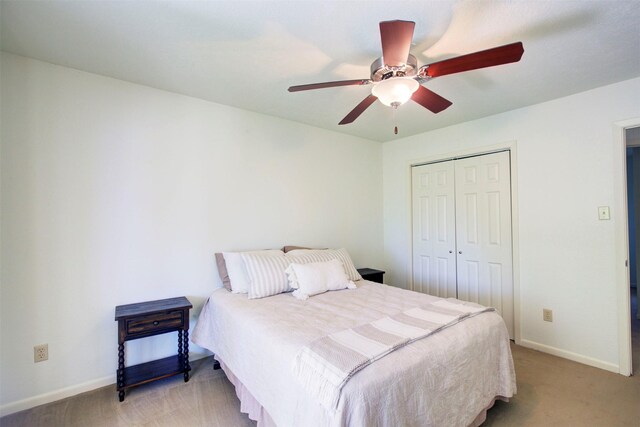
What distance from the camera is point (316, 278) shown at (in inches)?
100

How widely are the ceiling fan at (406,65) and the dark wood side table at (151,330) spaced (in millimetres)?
1878

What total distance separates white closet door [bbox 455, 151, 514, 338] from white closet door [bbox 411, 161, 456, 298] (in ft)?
0.33

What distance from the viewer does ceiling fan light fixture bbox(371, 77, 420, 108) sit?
1.66 meters

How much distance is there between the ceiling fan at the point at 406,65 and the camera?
1348mm

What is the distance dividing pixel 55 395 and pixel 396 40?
3.11 metres

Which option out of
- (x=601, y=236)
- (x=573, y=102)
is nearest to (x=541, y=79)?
(x=573, y=102)

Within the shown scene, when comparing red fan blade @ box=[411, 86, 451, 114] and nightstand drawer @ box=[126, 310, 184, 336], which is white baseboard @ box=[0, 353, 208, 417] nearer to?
nightstand drawer @ box=[126, 310, 184, 336]

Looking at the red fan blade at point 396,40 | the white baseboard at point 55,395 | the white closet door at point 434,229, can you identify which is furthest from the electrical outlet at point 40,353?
the white closet door at point 434,229

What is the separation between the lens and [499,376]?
1878 mm

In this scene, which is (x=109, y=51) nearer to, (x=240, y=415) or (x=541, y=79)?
(x=240, y=415)

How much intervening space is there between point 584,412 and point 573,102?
246 cm

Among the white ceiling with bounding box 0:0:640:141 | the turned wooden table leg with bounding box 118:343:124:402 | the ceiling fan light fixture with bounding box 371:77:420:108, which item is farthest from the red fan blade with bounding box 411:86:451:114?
the turned wooden table leg with bounding box 118:343:124:402

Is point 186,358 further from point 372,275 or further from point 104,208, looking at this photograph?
point 372,275

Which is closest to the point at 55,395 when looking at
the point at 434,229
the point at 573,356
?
the point at 434,229
